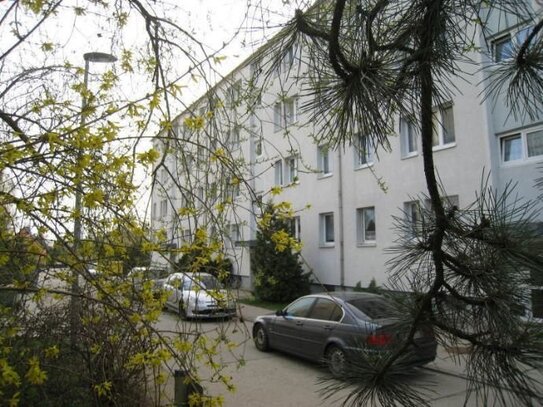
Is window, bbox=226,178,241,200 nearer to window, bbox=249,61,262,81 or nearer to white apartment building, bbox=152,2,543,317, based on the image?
white apartment building, bbox=152,2,543,317

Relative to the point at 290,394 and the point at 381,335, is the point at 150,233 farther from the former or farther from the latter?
the point at 290,394

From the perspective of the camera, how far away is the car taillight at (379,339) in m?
1.58

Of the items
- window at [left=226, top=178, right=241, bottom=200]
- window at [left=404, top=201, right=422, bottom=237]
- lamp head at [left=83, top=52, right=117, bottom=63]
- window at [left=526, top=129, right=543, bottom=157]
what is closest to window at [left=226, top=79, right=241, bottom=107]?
window at [left=226, top=178, right=241, bottom=200]

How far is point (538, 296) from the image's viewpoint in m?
1.43

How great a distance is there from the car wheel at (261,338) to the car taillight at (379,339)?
8.96 meters

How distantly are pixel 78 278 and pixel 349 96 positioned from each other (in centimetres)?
228

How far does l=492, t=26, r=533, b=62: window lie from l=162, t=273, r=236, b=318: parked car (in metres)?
1.85

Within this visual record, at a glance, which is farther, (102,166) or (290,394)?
(290,394)

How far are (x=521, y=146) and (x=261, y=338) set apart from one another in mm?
7930

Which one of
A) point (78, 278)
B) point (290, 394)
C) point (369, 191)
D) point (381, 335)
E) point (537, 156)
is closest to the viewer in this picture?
point (381, 335)

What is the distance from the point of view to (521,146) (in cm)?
1220

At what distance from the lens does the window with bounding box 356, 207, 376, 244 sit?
16.6 metres

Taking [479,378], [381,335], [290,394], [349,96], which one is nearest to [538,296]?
[479,378]

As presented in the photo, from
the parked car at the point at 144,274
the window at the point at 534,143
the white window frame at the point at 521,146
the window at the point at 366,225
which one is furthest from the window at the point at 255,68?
the window at the point at 366,225
